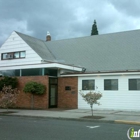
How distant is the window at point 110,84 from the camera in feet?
70.7

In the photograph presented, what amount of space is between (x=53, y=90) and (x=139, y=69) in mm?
8054

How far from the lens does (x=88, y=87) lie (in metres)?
22.9

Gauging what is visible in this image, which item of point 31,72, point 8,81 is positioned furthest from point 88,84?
point 8,81

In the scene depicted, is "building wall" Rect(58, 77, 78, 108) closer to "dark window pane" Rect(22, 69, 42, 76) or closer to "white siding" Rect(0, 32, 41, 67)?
"dark window pane" Rect(22, 69, 42, 76)

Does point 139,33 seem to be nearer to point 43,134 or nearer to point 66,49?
point 66,49

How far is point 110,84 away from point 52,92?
5586 millimetres

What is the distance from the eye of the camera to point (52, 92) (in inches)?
943

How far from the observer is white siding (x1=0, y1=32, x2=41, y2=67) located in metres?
25.4

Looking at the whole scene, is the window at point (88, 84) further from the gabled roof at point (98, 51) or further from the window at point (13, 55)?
the window at point (13, 55)

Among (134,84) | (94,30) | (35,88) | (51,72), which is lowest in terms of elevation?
(35,88)

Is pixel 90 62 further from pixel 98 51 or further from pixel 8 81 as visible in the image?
pixel 8 81

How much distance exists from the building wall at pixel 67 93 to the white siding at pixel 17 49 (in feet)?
10.7

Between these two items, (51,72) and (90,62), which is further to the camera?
(90,62)

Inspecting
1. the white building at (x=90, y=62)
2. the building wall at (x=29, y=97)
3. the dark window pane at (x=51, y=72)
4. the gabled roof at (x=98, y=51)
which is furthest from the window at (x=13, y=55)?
the dark window pane at (x=51, y=72)
